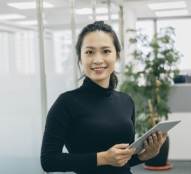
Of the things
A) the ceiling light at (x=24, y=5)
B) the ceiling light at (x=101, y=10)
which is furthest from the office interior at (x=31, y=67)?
the ceiling light at (x=101, y=10)

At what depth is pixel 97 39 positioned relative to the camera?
1.30 m

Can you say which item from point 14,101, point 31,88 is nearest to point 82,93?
point 14,101

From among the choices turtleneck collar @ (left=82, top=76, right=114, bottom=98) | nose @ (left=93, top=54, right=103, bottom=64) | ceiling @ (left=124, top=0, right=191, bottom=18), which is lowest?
turtleneck collar @ (left=82, top=76, right=114, bottom=98)

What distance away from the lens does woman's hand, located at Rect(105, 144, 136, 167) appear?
1.20 metres

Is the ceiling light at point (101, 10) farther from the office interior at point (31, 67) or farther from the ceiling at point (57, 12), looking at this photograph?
the office interior at point (31, 67)

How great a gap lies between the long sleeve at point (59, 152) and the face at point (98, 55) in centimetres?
17

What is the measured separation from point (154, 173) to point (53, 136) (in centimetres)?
364

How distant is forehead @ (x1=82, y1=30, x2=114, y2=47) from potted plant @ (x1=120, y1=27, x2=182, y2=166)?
11.3 ft

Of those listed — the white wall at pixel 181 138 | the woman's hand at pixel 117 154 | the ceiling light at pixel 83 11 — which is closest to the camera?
the woman's hand at pixel 117 154

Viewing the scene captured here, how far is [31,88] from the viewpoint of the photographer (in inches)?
104

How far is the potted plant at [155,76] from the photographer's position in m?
4.75

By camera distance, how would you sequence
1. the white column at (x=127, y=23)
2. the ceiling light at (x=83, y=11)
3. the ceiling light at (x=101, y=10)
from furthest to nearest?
the white column at (x=127, y=23)
the ceiling light at (x=101, y=10)
the ceiling light at (x=83, y=11)

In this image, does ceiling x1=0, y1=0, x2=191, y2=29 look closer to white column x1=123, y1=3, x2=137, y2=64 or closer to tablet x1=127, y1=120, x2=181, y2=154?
tablet x1=127, y1=120, x2=181, y2=154

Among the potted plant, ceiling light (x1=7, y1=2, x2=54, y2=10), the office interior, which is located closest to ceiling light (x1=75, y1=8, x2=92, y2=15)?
the office interior
